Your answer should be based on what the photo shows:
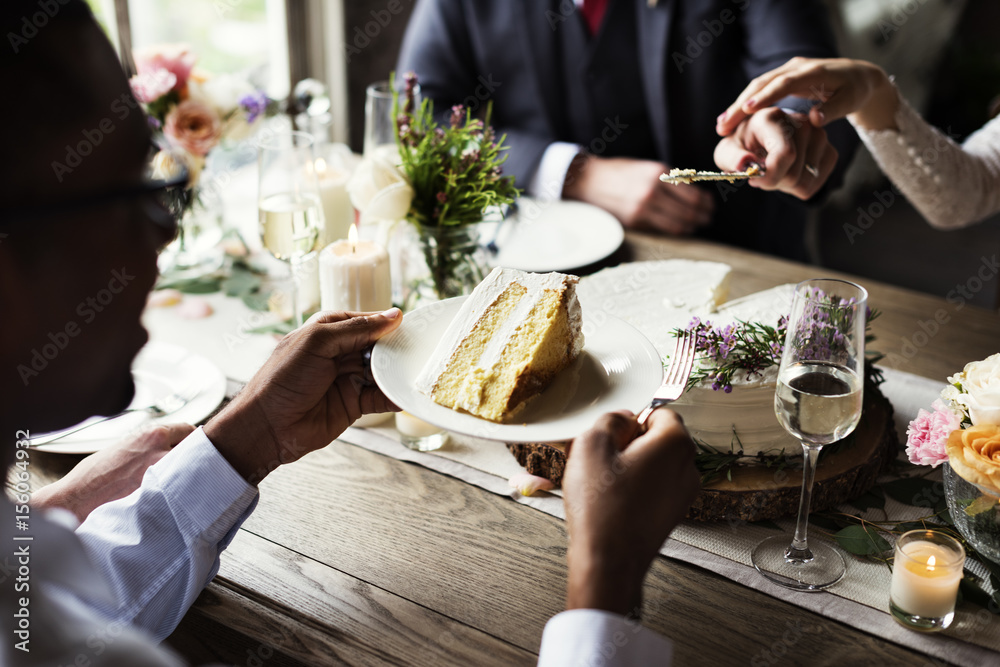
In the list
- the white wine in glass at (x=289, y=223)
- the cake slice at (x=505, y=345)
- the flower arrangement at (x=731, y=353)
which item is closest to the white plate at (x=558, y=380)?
the cake slice at (x=505, y=345)

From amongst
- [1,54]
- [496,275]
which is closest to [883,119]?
[496,275]

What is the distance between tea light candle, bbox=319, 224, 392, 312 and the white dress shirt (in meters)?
0.39

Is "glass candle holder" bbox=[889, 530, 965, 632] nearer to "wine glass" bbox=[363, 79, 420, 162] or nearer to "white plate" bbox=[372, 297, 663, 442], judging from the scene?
"white plate" bbox=[372, 297, 663, 442]

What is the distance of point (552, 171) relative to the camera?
229 centimetres

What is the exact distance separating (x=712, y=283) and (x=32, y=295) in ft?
3.74

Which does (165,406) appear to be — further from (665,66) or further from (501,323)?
(665,66)

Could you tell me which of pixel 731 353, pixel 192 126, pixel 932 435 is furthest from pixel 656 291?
pixel 192 126

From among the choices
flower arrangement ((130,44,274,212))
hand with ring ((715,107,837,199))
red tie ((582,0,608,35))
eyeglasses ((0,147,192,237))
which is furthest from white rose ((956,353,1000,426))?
red tie ((582,0,608,35))

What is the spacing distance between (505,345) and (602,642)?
1.36 ft

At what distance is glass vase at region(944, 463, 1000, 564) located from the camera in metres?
0.97

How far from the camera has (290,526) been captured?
1.17m

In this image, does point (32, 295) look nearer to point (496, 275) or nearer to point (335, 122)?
point (496, 275)

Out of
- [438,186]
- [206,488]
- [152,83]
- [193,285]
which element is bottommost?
[193,285]

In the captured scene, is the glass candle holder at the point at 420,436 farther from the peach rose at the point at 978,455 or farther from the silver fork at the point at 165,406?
the peach rose at the point at 978,455
